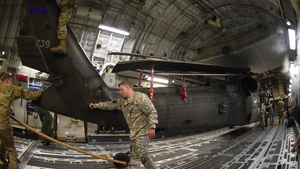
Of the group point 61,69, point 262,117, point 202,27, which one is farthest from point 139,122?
point 202,27

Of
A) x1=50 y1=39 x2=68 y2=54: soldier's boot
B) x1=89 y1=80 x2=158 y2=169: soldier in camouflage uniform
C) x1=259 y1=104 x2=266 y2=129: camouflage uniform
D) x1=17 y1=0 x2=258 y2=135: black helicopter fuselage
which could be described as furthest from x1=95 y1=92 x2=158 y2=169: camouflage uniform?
x1=259 y1=104 x2=266 y2=129: camouflage uniform

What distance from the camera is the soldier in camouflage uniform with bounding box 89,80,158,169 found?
2.47 meters

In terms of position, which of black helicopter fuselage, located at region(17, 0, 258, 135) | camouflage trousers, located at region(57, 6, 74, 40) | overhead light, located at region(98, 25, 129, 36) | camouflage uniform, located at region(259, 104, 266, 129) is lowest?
camouflage uniform, located at region(259, 104, 266, 129)

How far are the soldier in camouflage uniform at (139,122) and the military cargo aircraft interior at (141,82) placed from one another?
1 cm

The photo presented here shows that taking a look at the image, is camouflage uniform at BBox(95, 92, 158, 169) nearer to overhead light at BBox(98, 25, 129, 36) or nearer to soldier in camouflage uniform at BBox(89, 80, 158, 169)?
soldier in camouflage uniform at BBox(89, 80, 158, 169)

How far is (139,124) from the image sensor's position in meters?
2.57

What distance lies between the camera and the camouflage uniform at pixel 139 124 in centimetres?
248

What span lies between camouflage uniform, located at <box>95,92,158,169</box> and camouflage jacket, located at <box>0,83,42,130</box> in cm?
142

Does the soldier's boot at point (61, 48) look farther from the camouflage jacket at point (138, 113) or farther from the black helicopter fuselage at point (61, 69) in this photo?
the camouflage jacket at point (138, 113)

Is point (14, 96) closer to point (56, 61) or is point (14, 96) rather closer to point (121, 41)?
point (56, 61)

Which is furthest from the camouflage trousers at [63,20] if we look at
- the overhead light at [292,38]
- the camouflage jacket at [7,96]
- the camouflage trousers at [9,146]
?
the overhead light at [292,38]

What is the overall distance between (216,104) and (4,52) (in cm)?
710

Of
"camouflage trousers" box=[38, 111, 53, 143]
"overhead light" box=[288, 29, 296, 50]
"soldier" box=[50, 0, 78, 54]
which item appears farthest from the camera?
"camouflage trousers" box=[38, 111, 53, 143]

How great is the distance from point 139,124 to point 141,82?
2.91 metres
